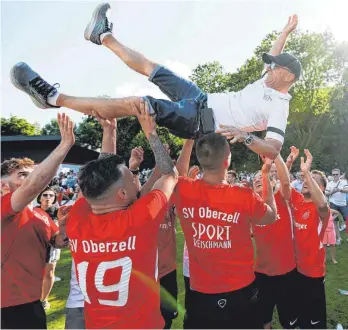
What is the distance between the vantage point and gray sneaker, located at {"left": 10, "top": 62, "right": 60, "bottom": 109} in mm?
3490

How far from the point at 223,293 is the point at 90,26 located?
3.02 meters

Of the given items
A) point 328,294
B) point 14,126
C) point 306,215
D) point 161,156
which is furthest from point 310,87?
point 14,126

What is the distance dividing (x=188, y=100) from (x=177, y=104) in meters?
0.23

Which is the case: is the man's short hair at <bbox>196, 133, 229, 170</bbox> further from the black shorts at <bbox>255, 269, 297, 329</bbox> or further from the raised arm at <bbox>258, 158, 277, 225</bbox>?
the black shorts at <bbox>255, 269, 297, 329</bbox>

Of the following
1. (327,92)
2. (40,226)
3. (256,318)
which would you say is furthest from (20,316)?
(327,92)

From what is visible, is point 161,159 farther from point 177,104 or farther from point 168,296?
point 168,296

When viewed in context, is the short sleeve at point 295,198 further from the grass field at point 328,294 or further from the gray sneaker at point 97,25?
the gray sneaker at point 97,25

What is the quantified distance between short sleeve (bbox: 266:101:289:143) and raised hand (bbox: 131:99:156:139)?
1.27 m

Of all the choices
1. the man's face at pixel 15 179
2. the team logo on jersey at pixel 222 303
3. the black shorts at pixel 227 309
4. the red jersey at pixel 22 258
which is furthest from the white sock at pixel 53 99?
the team logo on jersey at pixel 222 303

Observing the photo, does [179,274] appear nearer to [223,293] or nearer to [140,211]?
[223,293]

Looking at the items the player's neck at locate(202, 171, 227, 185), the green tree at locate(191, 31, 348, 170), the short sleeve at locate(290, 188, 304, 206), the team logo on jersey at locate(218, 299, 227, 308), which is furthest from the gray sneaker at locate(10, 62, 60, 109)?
the green tree at locate(191, 31, 348, 170)

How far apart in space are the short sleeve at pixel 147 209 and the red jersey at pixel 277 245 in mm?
2158

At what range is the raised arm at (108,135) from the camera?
124 inches

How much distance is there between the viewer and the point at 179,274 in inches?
302
